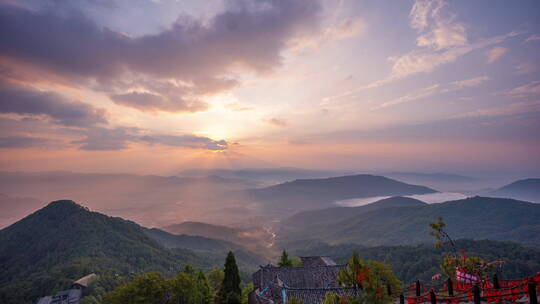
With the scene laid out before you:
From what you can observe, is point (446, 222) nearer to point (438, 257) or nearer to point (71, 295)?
point (438, 257)

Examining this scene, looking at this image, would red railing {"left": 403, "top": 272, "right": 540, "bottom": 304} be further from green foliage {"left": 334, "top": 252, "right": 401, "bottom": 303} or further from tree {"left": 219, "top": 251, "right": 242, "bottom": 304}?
tree {"left": 219, "top": 251, "right": 242, "bottom": 304}

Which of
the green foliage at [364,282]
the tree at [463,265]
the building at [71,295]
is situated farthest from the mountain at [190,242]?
the tree at [463,265]

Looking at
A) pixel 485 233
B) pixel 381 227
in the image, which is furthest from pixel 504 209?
pixel 381 227

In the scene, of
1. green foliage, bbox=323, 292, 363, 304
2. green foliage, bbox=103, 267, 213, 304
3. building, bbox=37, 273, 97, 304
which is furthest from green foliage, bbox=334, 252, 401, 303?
building, bbox=37, 273, 97, 304

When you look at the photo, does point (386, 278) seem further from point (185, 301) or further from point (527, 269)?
point (527, 269)

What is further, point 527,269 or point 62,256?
point 62,256

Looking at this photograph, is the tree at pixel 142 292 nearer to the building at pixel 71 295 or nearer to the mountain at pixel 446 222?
the building at pixel 71 295
